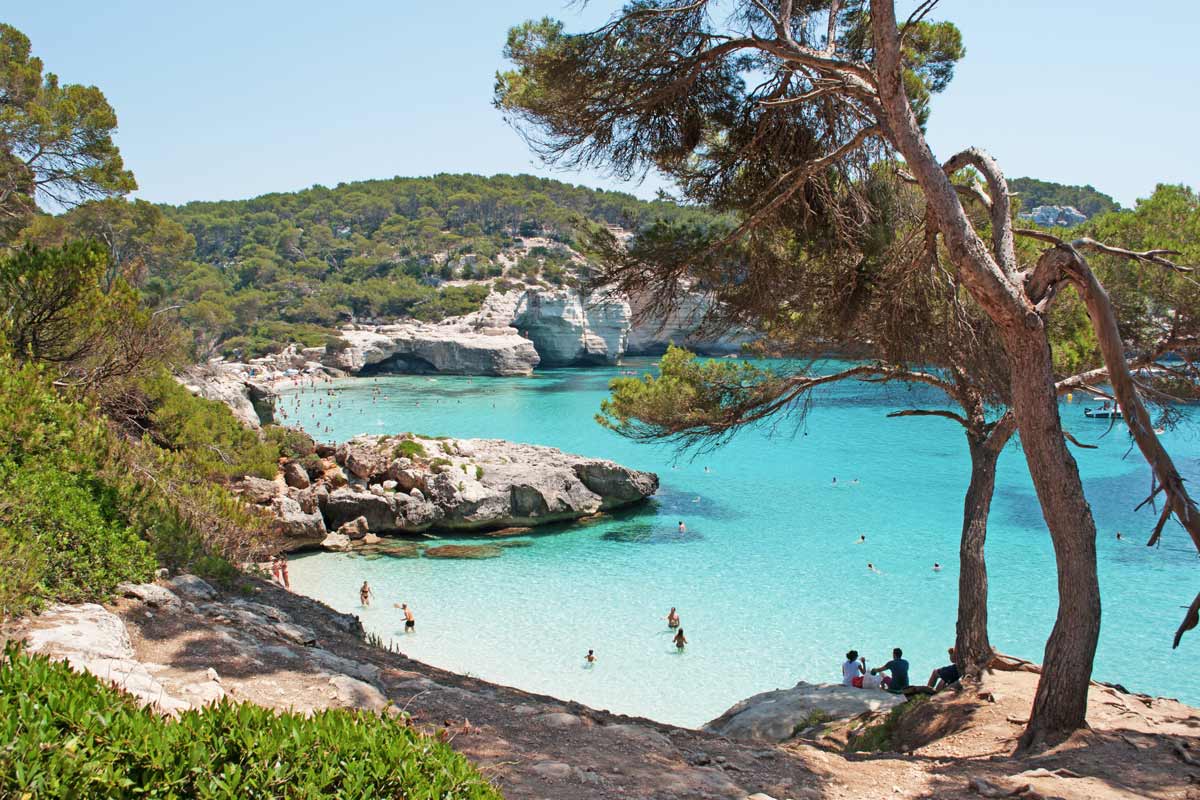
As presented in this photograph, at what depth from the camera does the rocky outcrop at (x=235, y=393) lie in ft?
60.2

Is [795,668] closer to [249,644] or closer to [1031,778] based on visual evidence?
[1031,778]

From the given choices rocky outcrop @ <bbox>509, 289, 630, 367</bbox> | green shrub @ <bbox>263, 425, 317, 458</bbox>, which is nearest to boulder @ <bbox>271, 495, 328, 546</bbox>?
green shrub @ <bbox>263, 425, 317, 458</bbox>

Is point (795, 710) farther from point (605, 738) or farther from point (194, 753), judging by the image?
point (194, 753)

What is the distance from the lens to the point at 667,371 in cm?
1023

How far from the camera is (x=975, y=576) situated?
7.93 meters

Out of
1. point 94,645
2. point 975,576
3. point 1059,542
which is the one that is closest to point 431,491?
point 975,576

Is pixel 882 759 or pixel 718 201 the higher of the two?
pixel 718 201

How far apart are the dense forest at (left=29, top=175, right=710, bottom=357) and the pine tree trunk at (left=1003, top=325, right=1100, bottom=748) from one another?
136 feet

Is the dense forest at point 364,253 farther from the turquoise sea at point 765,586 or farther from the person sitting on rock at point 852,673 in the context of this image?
the person sitting on rock at point 852,673

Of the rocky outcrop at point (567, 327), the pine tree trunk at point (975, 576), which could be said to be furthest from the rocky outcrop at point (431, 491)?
the rocky outcrop at point (567, 327)

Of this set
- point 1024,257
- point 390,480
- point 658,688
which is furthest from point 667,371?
point 390,480

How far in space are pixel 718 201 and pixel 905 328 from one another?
2.07 meters

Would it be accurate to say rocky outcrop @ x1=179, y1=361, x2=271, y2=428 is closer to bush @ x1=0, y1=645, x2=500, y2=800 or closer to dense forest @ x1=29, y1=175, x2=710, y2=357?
bush @ x1=0, y1=645, x2=500, y2=800

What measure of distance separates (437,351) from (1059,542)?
55.8 meters
